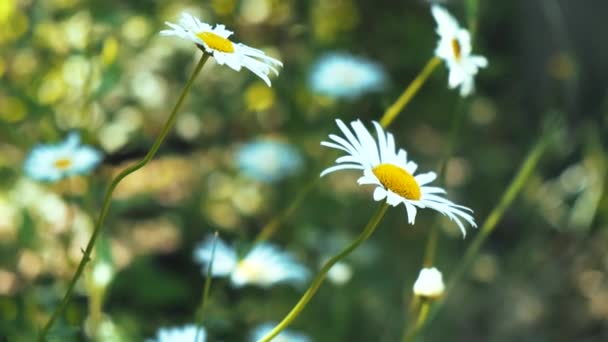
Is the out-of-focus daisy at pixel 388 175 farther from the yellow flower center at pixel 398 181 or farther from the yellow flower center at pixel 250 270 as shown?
the yellow flower center at pixel 250 270

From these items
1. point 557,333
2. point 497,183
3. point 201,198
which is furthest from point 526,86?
point 201,198

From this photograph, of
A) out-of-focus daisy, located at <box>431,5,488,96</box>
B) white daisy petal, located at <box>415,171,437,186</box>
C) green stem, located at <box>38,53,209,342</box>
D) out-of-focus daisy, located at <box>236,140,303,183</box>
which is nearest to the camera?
green stem, located at <box>38,53,209,342</box>

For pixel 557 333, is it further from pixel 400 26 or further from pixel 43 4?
pixel 43 4

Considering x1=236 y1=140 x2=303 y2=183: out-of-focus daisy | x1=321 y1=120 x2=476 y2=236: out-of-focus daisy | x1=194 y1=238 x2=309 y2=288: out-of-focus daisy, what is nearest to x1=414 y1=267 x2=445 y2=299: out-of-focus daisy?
x1=321 y1=120 x2=476 y2=236: out-of-focus daisy

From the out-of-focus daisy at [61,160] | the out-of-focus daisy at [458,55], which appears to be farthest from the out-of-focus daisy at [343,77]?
the out-of-focus daisy at [458,55]

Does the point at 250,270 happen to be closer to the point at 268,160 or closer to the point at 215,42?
the point at 215,42

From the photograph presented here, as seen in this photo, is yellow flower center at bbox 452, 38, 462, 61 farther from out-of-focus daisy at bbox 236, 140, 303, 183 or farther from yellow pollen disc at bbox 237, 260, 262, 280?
out-of-focus daisy at bbox 236, 140, 303, 183
